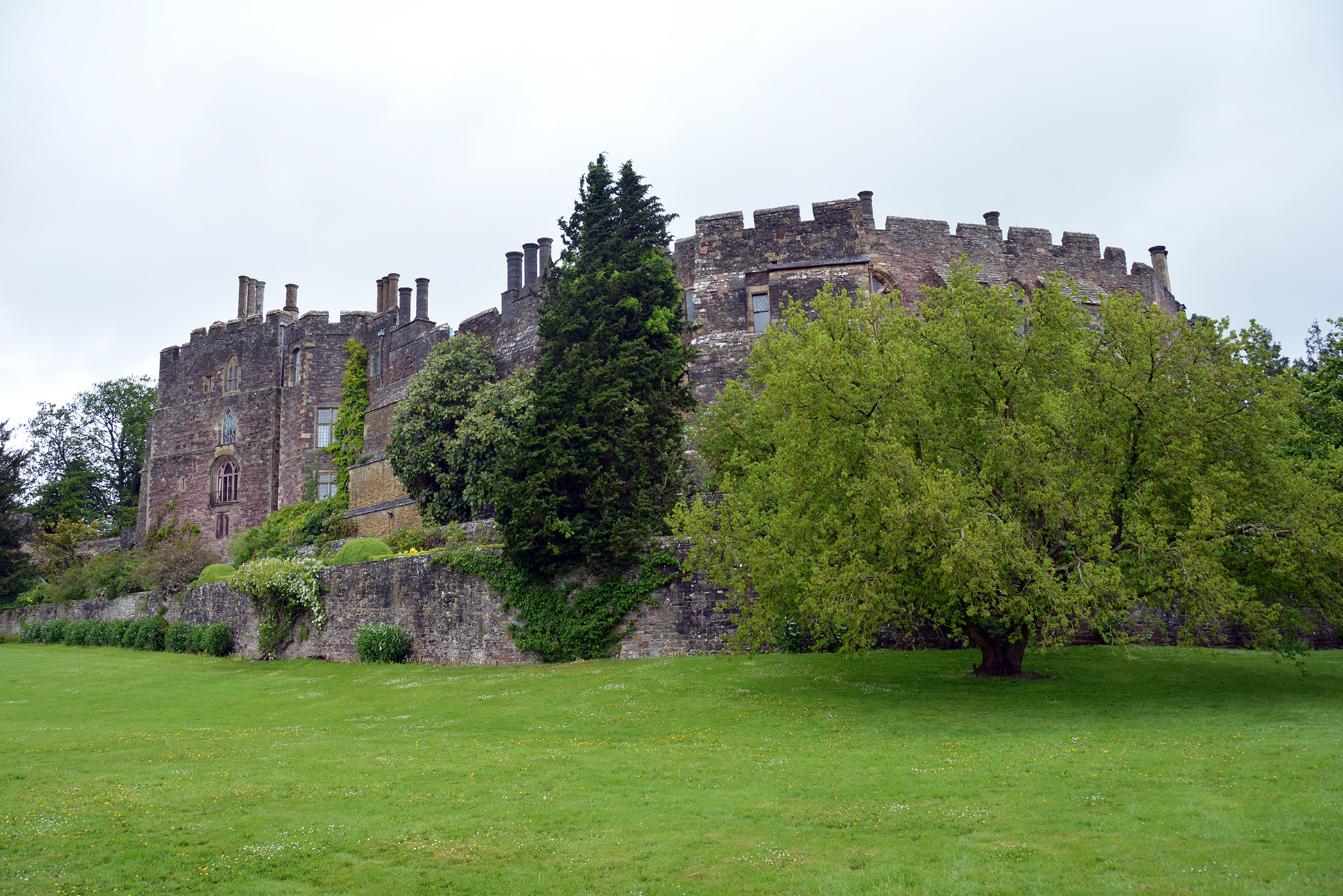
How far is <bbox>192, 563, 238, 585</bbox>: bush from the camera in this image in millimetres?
37125

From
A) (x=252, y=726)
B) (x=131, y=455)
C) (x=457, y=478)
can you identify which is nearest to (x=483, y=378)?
(x=457, y=478)

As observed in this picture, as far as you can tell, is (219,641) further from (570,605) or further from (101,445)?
(101,445)

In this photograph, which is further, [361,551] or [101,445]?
[101,445]

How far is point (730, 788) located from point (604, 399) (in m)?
14.5

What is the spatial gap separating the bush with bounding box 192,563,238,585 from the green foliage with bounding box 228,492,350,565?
4.50ft

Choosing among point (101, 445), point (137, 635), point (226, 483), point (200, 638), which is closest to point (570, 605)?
point (200, 638)

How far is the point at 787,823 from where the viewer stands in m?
8.64

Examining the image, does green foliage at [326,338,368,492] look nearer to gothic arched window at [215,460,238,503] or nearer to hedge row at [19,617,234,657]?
gothic arched window at [215,460,238,503]

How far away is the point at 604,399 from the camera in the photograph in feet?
77.5

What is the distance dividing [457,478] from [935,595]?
73.8 feet

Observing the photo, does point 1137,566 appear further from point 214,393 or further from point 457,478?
point 214,393

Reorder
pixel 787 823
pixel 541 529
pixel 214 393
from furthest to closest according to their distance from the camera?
pixel 214 393 < pixel 541 529 < pixel 787 823

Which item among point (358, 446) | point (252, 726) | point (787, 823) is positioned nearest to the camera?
point (787, 823)

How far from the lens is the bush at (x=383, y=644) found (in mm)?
26250
